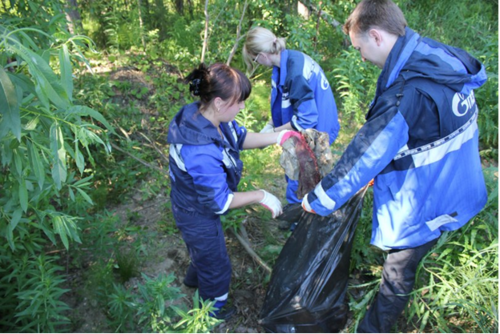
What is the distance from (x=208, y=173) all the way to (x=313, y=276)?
80 centimetres

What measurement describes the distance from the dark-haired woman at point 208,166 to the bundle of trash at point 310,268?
0.20m

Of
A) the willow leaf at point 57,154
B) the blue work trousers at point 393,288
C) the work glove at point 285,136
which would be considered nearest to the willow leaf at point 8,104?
the willow leaf at point 57,154

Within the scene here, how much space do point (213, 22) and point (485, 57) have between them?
11.2 feet

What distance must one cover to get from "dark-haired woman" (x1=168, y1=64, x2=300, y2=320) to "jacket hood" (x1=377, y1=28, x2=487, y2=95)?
69cm

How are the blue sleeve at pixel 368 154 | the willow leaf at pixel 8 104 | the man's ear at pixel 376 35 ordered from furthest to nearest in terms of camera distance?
the man's ear at pixel 376 35
the blue sleeve at pixel 368 154
the willow leaf at pixel 8 104

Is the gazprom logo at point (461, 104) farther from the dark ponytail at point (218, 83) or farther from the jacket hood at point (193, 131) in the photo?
the jacket hood at point (193, 131)

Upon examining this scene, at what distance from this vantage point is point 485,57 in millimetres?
4496

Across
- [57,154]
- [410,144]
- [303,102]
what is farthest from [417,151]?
[57,154]

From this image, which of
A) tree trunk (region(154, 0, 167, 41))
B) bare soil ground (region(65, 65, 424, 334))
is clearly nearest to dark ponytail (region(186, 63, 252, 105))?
bare soil ground (region(65, 65, 424, 334))

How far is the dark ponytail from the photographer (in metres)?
1.74

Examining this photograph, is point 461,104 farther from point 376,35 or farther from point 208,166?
point 208,166

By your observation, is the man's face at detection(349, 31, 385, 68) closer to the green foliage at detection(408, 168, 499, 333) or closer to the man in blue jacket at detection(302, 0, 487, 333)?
the man in blue jacket at detection(302, 0, 487, 333)

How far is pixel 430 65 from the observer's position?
1521 millimetres

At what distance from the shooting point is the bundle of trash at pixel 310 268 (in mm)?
1954
